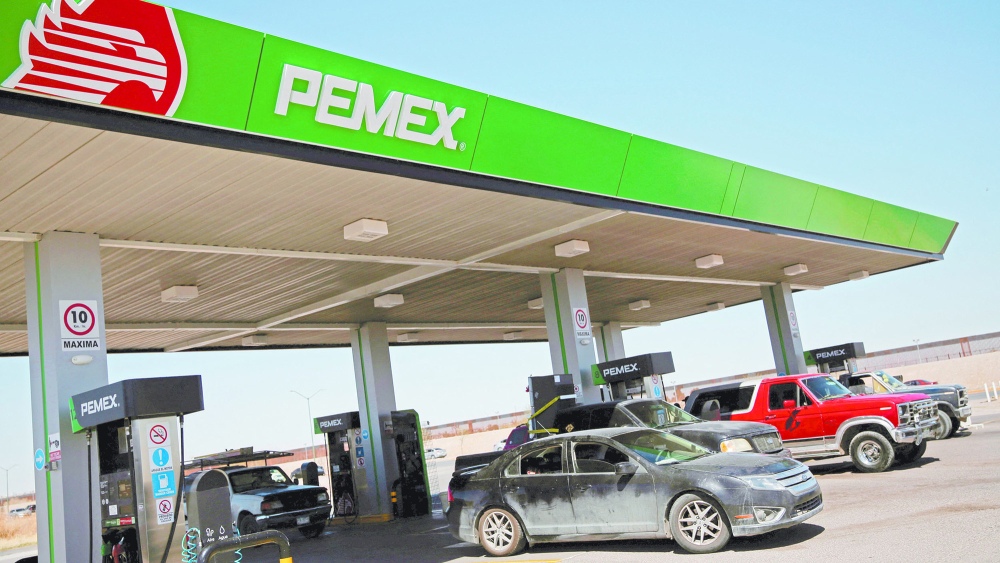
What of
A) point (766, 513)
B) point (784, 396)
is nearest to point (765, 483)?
point (766, 513)

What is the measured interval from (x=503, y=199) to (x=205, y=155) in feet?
15.6

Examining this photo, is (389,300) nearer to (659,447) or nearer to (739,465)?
(659,447)

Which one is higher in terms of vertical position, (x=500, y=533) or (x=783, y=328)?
(x=783, y=328)

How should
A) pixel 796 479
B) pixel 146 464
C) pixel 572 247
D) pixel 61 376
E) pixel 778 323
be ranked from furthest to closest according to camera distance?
pixel 778 323
pixel 572 247
pixel 61 376
pixel 146 464
pixel 796 479

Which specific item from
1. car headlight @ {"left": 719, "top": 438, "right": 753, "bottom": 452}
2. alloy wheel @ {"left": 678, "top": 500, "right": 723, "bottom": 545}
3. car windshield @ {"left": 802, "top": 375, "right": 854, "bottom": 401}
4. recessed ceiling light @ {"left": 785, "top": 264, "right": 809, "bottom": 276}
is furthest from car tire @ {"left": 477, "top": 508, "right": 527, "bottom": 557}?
recessed ceiling light @ {"left": 785, "top": 264, "right": 809, "bottom": 276}

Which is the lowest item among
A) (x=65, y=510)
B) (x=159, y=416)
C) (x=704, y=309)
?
(x=65, y=510)

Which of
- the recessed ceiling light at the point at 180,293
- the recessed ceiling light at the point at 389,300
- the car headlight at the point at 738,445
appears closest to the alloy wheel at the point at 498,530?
the car headlight at the point at 738,445

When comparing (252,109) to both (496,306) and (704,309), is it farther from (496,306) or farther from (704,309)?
(704,309)

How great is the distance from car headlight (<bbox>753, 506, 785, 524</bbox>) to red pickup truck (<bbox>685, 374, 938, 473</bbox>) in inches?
235

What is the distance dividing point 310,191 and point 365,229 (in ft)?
5.94

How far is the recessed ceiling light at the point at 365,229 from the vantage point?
12.6m

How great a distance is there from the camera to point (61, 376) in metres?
10.4

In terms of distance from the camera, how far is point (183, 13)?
8.05m

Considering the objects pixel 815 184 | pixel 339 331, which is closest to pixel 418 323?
pixel 339 331
